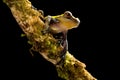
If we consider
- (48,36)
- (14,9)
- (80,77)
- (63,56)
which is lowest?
(80,77)

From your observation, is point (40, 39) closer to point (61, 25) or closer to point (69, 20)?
point (61, 25)

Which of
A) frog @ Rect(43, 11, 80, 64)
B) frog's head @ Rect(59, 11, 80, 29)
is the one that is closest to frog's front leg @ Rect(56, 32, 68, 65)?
frog @ Rect(43, 11, 80, 64)

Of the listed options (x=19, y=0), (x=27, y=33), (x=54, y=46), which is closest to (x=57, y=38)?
(x=54, y=46)

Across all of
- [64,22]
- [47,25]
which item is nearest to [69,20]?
[64,22]

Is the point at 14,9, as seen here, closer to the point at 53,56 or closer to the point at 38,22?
the point at 38,22

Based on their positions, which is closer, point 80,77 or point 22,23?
point 22,23

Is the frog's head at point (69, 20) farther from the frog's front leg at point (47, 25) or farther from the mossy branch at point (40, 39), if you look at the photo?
the mossy branch at point (40, 39)

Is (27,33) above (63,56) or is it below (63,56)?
above
